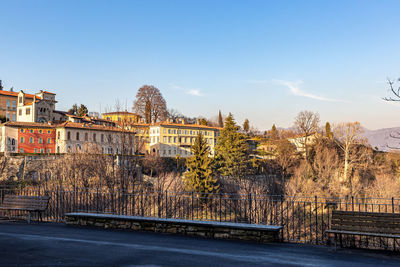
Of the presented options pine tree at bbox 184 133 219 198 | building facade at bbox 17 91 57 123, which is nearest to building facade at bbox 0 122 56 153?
building facade at bbox 17 91 57 123

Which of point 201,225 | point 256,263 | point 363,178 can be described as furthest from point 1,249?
point 363,178

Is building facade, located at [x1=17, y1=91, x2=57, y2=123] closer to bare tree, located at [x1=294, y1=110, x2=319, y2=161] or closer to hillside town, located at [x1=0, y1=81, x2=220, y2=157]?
hillside town, located at [x1=0, y1=81, x2=220, y2=157]

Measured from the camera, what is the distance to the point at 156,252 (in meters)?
7.39

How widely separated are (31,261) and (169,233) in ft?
12.8

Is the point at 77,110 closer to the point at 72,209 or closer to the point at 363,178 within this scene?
the point at 363,178

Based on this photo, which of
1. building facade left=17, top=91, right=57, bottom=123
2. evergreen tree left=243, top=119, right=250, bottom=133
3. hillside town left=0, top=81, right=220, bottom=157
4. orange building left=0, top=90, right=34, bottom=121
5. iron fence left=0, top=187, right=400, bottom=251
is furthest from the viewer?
evergreen tree left=243, top=119, right=250, bottom=133

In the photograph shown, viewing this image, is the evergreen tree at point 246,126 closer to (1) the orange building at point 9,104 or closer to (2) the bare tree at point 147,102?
(2) the bare tree at point 147,102

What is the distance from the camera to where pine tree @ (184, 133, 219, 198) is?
41.2m

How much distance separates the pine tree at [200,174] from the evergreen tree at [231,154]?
1197 cm

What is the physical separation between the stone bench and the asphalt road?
369mm

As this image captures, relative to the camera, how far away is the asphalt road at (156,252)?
260 inches

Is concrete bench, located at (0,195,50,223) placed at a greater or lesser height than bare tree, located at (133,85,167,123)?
lesser

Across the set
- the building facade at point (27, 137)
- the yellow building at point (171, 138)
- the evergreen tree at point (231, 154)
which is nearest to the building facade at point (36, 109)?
the building facade at point (27, 137)

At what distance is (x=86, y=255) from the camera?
7.08 meters
